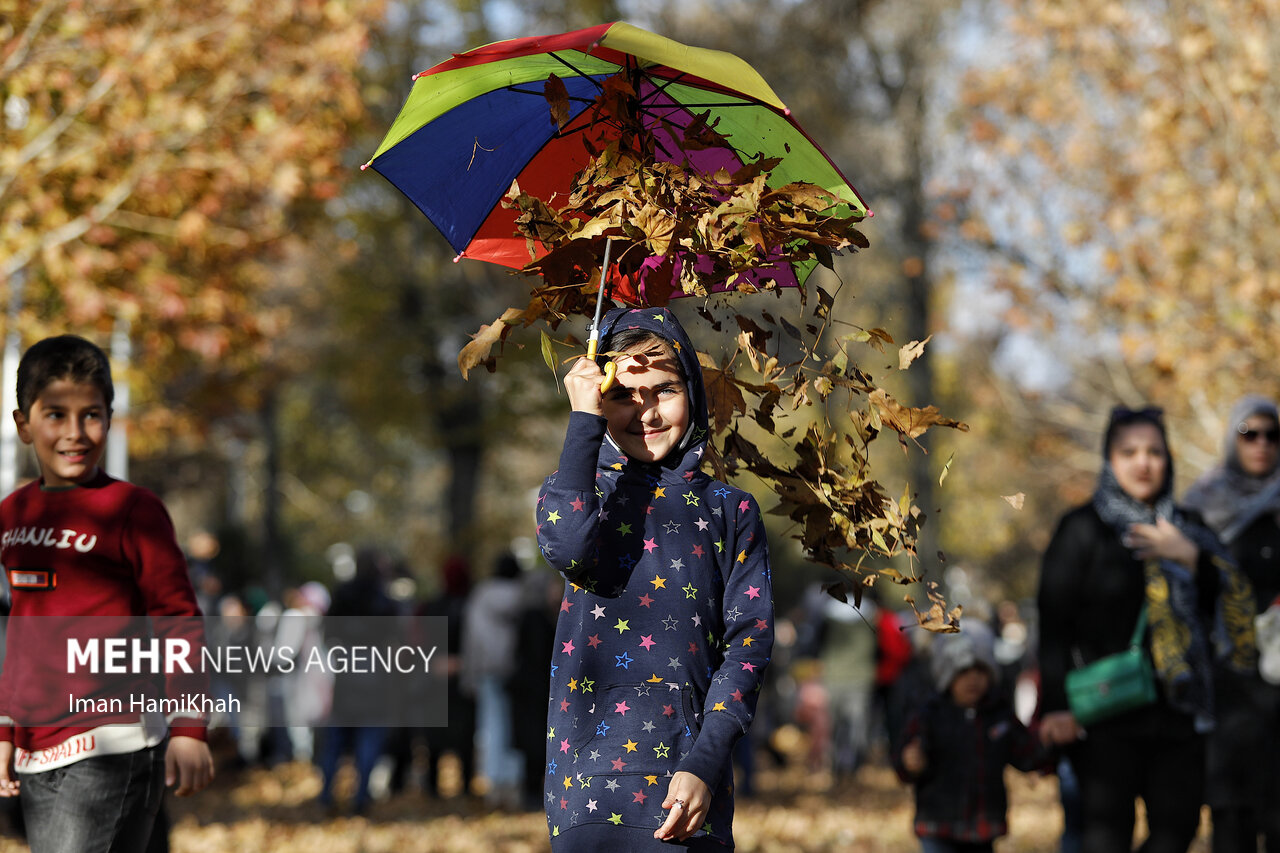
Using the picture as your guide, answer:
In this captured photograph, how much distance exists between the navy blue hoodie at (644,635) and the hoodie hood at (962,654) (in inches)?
113

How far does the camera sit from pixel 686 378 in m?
3.51

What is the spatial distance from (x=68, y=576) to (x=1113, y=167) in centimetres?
1304

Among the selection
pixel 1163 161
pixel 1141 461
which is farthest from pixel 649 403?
pixel 1163 161

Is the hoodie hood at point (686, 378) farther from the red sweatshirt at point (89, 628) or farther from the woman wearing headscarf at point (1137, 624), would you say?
the woman wearing headscarf at point (1137, 624)

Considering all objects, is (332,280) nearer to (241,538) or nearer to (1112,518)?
(241,538)

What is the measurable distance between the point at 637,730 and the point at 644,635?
0.22 metres

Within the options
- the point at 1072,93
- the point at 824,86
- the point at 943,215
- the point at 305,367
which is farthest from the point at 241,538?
the point at 1072,93

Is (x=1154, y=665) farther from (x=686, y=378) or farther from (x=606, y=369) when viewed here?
(x=606, y=369)

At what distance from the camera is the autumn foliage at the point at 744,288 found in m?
3.70

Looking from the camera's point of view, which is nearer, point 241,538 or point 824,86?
point 824,86

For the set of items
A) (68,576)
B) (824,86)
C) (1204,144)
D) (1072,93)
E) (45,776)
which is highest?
(824,86)

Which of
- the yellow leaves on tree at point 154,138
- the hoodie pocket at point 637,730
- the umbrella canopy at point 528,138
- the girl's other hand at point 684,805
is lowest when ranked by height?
the girl's other hand at point 684,805

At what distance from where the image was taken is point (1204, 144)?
1304 centimetres

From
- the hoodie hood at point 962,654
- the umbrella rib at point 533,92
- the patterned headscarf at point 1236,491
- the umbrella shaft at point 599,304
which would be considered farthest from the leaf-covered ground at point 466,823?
the umbrella shaft at point 599,304
